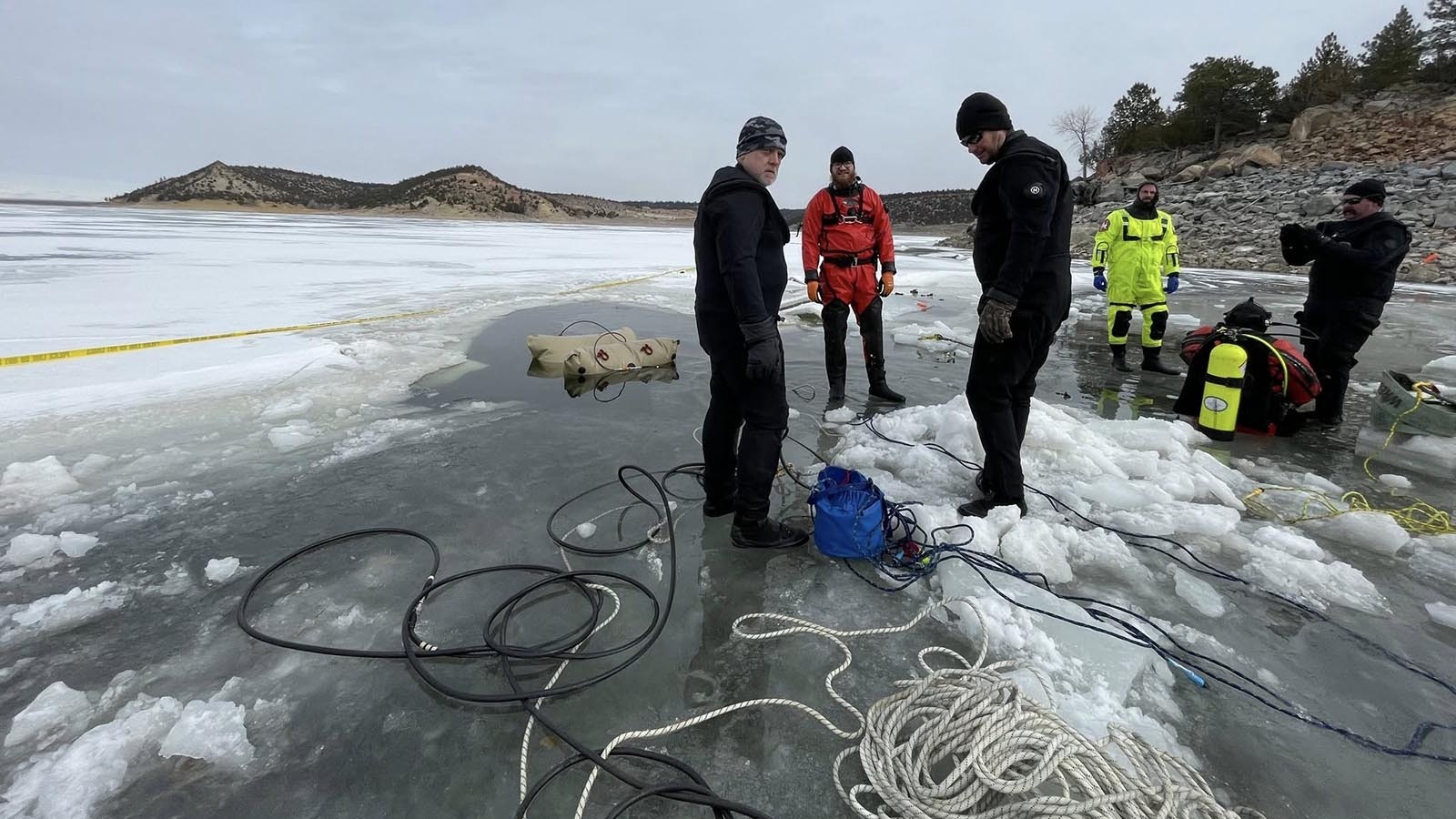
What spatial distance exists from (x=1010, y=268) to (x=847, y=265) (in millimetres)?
2392

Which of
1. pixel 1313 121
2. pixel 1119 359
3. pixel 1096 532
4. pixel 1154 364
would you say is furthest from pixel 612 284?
pixel 1313 121

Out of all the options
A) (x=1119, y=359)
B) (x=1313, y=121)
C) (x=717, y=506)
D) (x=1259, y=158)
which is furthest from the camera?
(x=1313, y=121)

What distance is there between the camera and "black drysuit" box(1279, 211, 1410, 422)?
3971 mm

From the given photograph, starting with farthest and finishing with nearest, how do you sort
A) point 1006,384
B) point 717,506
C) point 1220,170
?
point 1220,170
point 717,506
point 1006,384

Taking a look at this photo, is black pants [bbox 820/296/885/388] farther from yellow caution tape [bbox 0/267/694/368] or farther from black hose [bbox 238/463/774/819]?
yellow caution tape [bbox 0/267/694/368]

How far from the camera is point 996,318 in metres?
2.65

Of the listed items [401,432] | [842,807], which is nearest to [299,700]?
[842,807]

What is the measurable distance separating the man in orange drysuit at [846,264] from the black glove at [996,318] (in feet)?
7.04

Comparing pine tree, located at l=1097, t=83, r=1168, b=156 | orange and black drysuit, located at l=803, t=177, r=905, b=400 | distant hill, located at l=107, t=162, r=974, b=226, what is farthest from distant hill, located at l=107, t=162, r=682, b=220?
orange and black drysuit, located at l=803, t=177, r=905, b=400

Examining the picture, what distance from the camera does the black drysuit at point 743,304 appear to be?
242 cm

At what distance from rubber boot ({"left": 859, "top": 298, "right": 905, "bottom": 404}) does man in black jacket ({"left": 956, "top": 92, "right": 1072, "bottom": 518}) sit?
5.95ft

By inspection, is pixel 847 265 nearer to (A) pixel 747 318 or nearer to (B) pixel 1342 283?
Result: (A) pixel 747 318

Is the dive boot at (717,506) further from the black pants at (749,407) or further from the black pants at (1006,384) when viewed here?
the black pants at (1006,384)

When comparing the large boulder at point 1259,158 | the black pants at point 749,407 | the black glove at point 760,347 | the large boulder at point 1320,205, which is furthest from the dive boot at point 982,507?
the large boulder at point 1259,158
